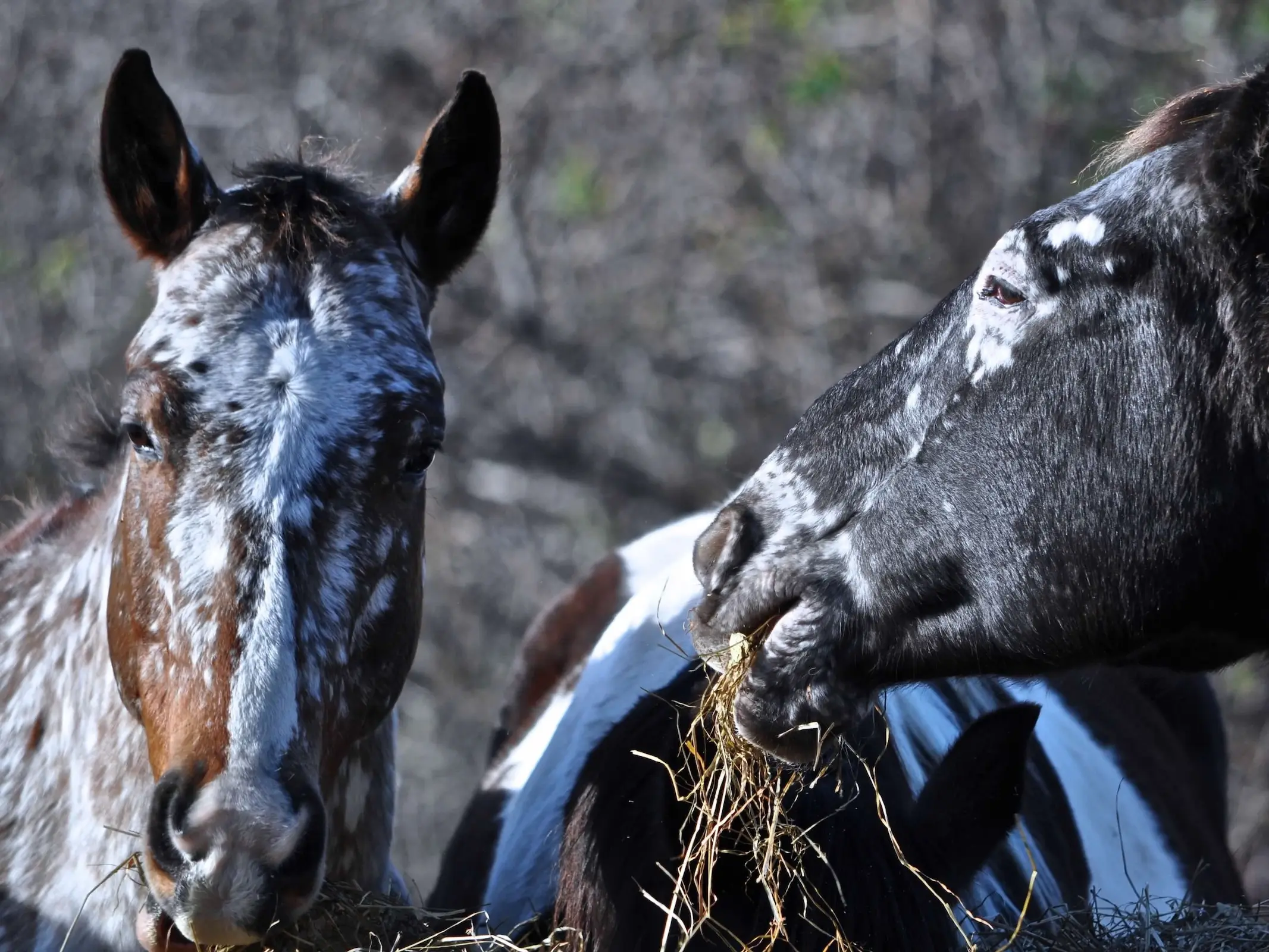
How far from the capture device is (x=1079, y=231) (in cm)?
214

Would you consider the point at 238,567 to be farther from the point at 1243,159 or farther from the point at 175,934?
the point at 1243,159

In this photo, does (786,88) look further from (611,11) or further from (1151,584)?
(1151,584)

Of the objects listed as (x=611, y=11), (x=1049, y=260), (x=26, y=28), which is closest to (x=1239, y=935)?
(x=1049, y=260)

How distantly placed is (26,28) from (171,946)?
636cm

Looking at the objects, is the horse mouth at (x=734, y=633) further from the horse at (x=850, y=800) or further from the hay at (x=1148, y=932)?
the hay at (x=1148, y=932)

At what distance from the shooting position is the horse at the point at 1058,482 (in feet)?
6.73

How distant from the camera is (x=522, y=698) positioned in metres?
4.16

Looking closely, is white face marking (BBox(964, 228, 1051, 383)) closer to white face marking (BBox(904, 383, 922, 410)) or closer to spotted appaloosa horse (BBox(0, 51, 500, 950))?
white face marking (BBox(904, 383, 922, 410))

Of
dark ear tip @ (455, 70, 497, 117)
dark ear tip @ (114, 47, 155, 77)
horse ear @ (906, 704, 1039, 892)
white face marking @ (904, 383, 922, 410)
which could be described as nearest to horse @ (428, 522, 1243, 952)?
horse ear @ (906, 704, 1039, 892)

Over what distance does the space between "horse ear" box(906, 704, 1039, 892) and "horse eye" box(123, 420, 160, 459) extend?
1348mm

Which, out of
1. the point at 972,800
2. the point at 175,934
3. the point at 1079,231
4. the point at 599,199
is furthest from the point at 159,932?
the point at 599,199

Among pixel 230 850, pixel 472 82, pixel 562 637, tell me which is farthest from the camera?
pixel 562 637

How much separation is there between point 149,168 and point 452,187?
57cm

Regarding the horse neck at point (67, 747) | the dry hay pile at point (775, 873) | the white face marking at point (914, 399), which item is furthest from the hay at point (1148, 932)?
the horse neck at point (67, 747)
